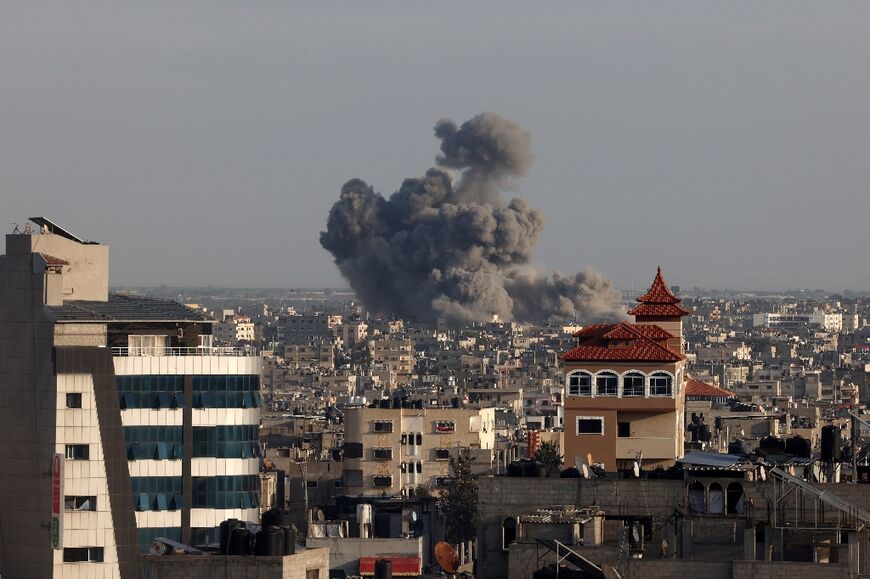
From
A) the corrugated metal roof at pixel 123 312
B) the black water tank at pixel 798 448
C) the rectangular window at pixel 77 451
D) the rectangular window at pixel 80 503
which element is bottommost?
the rectangular window at pixel 80 503

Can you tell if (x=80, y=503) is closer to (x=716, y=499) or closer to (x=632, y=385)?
(x=632, y=385)

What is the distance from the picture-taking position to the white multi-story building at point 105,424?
148 ft

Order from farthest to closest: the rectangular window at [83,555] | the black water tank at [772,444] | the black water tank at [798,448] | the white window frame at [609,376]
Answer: the white window frame at [609,376], the rectangular window at [83,555], the black water tank at [772,444], the black water tank at [798,448]

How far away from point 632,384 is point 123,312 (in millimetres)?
9255

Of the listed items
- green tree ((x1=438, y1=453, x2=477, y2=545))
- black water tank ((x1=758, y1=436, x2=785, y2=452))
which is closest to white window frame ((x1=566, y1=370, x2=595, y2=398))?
black water tank ((x1=758, y1=436, x2=785, y2=452))

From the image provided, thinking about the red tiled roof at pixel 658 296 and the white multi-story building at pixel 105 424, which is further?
the red tiled roof at pixel 658 296

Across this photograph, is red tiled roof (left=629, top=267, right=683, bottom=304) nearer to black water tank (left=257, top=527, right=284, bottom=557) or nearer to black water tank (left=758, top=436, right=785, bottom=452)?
black water tank (left=758, top=436, right=785, bottom=452)

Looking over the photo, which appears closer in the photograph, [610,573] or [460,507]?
[610,573]

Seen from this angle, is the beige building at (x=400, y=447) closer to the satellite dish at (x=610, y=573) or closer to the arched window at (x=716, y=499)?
the arched window at (x=716, y=499)

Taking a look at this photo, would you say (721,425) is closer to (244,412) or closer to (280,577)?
(244,412)

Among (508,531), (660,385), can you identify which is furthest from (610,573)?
(660,385)

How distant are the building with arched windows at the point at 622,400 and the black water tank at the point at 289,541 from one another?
12.1 meters

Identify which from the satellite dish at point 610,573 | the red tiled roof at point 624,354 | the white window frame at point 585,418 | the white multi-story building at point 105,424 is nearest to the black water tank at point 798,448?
the white window frame at point 585,418

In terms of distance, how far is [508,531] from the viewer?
1463 inches
